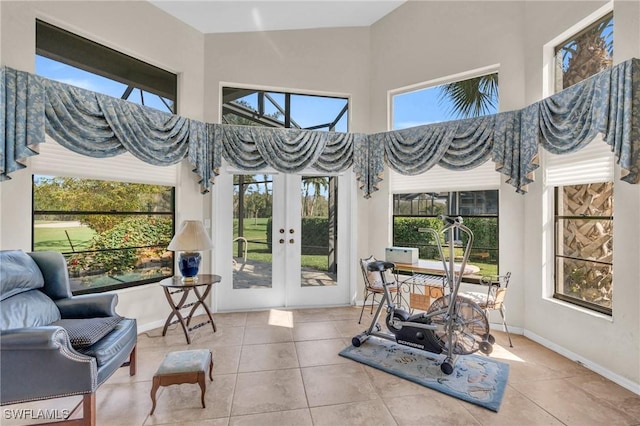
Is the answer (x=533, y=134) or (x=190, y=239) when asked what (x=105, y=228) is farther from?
(x=533, y=134)

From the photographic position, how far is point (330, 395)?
239cm

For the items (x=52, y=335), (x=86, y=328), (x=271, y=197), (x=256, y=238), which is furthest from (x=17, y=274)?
(x=271, y=197)

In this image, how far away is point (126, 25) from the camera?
11.7 feet

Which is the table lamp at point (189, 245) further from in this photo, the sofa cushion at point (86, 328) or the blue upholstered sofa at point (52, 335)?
the sofa cushion at point (86, 328)

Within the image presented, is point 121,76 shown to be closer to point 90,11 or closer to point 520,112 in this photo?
point 90,11

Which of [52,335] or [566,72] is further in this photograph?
[566,72]

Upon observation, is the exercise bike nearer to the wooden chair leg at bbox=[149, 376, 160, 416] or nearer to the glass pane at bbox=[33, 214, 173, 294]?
the wooden chair leg at bbox=[149, 376, 160, 416]

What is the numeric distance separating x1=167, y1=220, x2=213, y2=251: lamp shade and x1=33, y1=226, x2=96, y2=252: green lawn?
88cm

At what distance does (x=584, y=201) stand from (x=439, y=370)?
217cm

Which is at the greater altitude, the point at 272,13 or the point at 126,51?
the point at 272,13

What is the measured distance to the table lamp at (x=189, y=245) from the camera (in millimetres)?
3383

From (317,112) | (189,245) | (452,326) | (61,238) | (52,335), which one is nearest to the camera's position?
(52,335)

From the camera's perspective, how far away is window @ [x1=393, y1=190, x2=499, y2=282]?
12.6 feet

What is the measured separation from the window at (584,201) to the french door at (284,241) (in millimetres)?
2526
